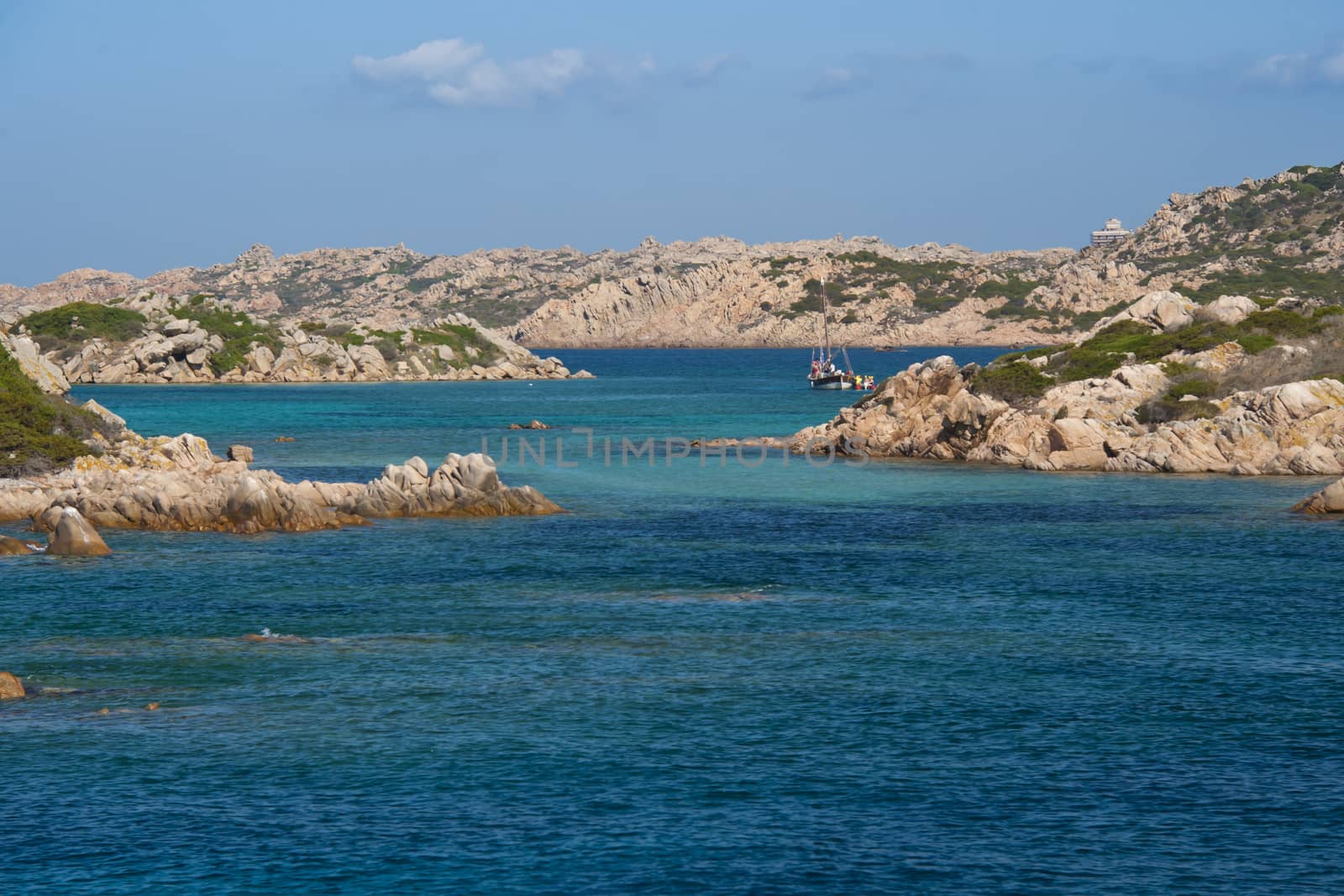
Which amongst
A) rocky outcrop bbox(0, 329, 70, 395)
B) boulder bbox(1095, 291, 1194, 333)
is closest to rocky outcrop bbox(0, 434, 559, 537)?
rocky outcrop bbox(0, 329, 70, 395)

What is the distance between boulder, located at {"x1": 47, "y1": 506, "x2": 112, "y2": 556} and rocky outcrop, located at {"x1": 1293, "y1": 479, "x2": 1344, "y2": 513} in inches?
1739

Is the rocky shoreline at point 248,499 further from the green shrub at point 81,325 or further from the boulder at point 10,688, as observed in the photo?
the green shrub at point 81,325

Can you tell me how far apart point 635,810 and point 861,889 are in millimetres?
4616

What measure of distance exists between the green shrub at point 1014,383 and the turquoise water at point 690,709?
3032cm

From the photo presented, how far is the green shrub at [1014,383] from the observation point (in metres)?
88.1

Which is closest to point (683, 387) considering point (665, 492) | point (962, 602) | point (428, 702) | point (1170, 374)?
point (1170, 374)

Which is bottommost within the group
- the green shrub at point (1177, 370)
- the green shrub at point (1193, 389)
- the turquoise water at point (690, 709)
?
the turquoise water at point (690, 709)

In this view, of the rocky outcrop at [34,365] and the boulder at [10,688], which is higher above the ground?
the rocky outcrop at [34,365]

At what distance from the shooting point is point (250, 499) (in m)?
54.5

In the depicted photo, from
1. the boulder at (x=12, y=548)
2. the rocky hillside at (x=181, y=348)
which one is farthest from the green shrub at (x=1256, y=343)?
the rocky hillside at (x=181, y=348)

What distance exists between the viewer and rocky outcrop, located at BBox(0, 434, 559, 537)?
179ft

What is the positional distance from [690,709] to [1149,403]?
56.6 m

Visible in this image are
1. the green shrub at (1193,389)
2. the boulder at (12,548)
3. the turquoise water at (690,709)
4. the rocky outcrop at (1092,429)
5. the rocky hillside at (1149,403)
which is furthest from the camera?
the green shrub at (1193,389)

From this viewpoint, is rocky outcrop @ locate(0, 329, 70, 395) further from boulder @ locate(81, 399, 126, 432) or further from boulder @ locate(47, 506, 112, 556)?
boulder @ locate(47, 506, 112, 556)
